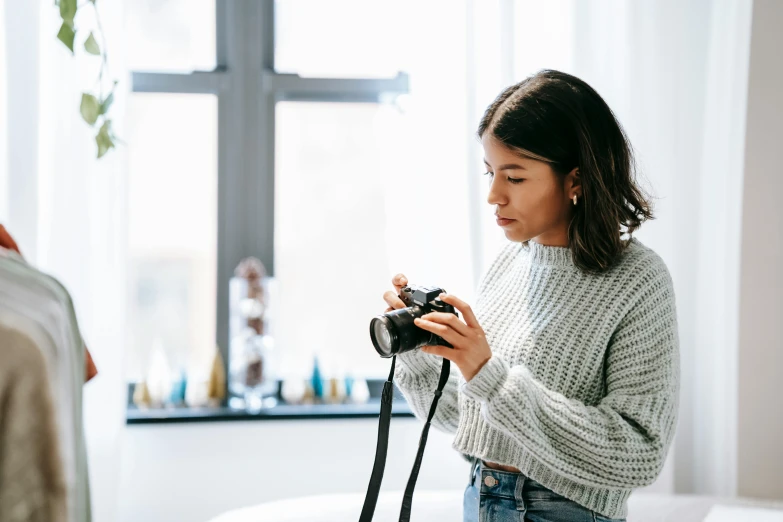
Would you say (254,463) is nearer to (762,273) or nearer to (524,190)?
(524,190)

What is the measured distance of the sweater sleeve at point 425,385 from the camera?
44.1 inches

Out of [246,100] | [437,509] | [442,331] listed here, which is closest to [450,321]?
[442,331]

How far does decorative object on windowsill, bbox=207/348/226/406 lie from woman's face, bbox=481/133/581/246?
105cm

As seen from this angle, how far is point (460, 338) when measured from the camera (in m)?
0.89

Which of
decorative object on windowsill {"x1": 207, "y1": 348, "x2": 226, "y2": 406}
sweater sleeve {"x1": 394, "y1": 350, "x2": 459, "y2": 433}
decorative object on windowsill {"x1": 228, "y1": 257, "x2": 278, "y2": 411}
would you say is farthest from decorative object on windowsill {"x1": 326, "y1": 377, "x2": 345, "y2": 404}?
sweater sleeve {"x1": 394, "y1": 350, "x2": 459, "y2": 433}

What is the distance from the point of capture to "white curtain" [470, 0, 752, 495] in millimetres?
1628

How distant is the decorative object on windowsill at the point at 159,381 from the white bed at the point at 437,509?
19.9 inches

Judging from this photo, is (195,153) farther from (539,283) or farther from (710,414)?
(710,414)

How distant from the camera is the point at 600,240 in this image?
3.29 feet

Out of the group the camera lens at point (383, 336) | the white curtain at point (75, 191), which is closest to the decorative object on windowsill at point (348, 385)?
the white curtain at point (75, 191)

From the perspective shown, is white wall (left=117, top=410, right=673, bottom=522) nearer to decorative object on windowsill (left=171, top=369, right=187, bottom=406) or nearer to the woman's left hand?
decorative object on windowsill (left=171, top=369, right=187, bottom=406)

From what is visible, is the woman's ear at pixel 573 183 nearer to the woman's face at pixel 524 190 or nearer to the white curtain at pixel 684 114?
the woman's face at pixel 524 190

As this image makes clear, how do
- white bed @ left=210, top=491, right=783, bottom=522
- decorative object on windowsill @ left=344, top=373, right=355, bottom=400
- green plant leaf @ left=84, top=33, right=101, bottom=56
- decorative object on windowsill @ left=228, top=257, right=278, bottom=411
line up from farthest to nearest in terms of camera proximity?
decorative object on windowsill @ left=344, top=373, right=355, bottom=400 < decorative object on windowsill @ left=228, top=257, right=278, bottom=411 < white bed @ left=210, top=491, right=783, bottom=522 < green plant leaf @ left=84, top=33, right=101, bottom=56

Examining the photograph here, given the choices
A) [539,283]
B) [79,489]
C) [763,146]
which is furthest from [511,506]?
[763,146]
